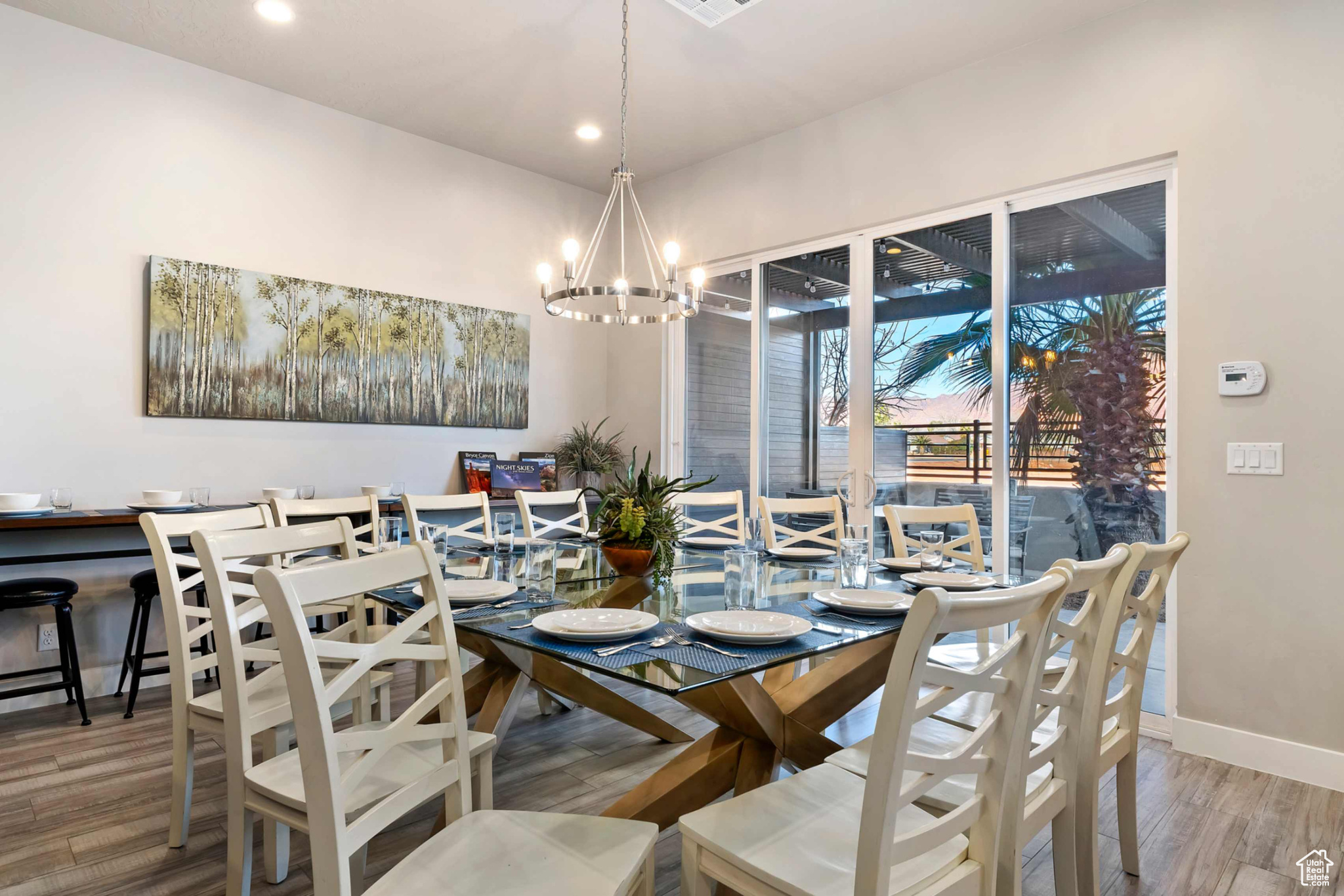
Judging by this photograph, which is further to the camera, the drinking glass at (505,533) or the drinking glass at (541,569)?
the drinking glass at (505,533)

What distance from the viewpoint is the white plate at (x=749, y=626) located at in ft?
4.97

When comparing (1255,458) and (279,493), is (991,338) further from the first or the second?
(279,493)

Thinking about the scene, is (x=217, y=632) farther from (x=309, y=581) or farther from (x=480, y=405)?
(x=480, y=405)

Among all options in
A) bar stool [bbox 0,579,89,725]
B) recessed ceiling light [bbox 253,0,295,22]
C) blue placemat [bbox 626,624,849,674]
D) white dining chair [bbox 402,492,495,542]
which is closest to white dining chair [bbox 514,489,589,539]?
white dining chair [bbox 402,492,495,542]

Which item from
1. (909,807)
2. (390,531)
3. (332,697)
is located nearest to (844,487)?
(390,531)

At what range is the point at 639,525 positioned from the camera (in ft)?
7.22

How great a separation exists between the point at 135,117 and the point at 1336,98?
16.2ft

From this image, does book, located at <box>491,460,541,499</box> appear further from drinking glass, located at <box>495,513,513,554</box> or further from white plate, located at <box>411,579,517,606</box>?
white plate, located at <box>411,579,517,606</box>

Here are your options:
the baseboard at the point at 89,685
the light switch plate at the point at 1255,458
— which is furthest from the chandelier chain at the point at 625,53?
the baseboard at the point at 89,685

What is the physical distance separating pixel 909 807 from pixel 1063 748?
0.35m

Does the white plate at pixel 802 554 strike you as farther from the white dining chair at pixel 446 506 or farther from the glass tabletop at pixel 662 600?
the white dining chair at pixel 446 506

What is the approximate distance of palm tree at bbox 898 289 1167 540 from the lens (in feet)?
10.4

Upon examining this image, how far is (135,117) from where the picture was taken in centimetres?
357

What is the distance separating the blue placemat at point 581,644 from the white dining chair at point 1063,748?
0.47 meters
